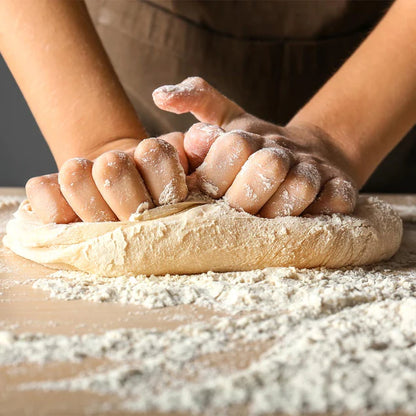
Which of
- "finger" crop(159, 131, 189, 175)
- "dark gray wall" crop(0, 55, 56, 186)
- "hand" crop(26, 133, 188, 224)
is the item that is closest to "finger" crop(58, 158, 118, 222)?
"hand" crop(26, 133, 188, 224)

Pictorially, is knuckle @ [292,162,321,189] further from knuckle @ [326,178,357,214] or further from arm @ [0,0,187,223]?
arm @ [0,0,187,223]

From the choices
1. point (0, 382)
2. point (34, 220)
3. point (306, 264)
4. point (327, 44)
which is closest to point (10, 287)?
point (34, 220)

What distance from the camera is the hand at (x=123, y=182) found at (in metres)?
0.68

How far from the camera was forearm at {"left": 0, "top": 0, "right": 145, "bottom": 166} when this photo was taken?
2.95 feet

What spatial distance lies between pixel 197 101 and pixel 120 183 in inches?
7.2

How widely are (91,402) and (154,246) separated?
30 centimetres

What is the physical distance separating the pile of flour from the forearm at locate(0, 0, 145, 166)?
0.29 metres

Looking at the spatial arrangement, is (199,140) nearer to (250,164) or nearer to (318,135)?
(250,164)

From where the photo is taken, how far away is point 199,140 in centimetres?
75

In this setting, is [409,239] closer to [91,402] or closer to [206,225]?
[206,225]

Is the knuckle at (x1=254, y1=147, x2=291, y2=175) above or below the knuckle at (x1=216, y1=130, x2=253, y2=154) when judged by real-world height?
below

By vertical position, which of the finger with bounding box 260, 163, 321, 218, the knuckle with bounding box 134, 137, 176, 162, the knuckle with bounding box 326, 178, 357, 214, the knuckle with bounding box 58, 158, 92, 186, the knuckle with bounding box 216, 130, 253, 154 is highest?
the knuckle with bounding box 58, 158, 92, 186

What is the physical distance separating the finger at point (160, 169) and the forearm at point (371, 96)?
339mm

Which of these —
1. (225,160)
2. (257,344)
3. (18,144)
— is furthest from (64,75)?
(18,144)
